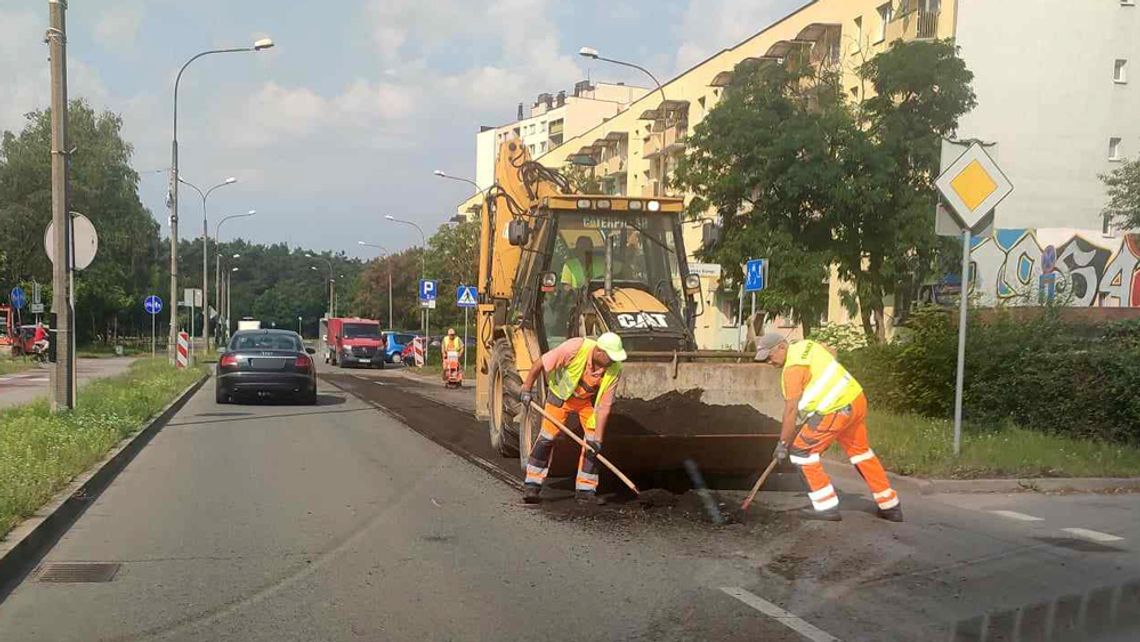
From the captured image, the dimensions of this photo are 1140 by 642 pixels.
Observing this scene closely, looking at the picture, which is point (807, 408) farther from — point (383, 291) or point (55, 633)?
point (383, 291)

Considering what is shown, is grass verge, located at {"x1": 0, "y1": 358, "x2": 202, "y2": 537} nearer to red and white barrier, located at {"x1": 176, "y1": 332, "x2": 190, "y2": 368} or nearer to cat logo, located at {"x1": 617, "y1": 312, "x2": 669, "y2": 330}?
cat logo, located at {"x1": 617, "y1": 312, "x2": 669, "y2": 330}

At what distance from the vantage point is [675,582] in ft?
20.5

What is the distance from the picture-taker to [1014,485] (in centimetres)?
994

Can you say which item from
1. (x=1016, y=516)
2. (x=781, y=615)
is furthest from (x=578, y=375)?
(x=1016, y=516)

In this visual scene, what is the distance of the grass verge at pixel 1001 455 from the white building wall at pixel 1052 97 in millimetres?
18512

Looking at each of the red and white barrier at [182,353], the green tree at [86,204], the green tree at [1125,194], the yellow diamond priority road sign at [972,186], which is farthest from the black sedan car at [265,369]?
the green tree at [86,204]

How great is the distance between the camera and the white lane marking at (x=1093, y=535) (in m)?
7.79

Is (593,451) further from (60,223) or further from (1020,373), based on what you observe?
(60,223)

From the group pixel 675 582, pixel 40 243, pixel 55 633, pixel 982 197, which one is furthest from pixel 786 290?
pixel 40 243

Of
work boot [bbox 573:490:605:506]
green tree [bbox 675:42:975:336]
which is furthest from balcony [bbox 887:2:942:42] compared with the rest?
work boot [bbox 573:490:605:506]

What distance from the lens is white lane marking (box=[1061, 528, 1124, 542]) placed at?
25.6ft

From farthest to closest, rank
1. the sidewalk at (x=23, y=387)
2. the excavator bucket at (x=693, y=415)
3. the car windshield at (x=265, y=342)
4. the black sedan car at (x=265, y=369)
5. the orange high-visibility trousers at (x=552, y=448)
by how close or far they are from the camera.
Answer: the car windshield at (x=265, y=342)
the black sedan car at (x=265, y=369)
the sidewalk at (x=23, y=387)
the excavator bucket at (x=693, y=415)
the orange high-visibility trousers at (x=552, y=448)

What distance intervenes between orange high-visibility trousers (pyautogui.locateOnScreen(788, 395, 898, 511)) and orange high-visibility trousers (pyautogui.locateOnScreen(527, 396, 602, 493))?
1763 mm

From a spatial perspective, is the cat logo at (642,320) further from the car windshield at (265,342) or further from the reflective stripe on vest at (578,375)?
the car windshield at (265,342)
